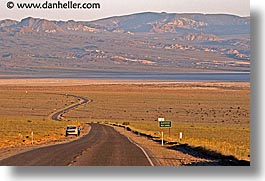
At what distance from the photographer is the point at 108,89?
231 ft

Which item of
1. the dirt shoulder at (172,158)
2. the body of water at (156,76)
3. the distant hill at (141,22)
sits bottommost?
the dirt shoulder at (172,158)

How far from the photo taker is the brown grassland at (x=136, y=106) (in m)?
36.8

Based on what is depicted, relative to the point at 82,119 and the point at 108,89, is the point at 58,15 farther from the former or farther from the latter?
the point at 108,89

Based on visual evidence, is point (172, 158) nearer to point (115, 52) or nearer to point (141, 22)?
point (141, 22)

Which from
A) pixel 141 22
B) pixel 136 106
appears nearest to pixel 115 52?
pixel 136 106

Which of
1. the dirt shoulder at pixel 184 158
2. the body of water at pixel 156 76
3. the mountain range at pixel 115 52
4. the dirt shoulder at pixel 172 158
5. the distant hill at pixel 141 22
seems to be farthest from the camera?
the body of water at pixel 156 76

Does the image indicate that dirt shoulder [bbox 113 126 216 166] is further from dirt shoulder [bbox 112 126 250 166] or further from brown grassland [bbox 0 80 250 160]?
brown grassland [bbox 0 80 250 160]

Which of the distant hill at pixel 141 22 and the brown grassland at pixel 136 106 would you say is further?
the brown grassland at pixel 136 106

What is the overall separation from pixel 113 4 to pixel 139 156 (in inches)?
211

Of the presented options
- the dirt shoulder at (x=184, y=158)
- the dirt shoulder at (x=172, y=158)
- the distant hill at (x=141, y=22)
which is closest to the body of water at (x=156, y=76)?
the distant hill at (x=141, y=22)

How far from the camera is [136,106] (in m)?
53.5

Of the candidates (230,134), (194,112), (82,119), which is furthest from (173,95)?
(230,134)

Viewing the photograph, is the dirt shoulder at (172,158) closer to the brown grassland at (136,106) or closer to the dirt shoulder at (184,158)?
the dirt shoulder at (184,158)

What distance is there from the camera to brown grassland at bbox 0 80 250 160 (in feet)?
121
